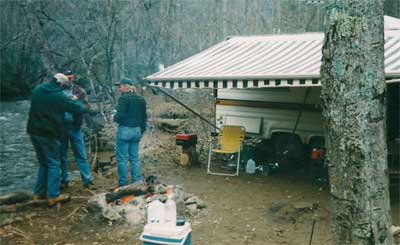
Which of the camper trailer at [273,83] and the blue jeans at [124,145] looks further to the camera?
the blue jeans at [124,145]

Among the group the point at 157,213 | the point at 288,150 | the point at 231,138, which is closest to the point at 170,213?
the point at 157,213

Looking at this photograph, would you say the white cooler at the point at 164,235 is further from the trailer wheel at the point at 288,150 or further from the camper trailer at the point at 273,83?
the trailer wheel at the point at 288,150

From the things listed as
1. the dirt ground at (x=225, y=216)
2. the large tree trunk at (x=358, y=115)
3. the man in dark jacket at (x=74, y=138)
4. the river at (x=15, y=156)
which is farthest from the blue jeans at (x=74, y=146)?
the large tree trunk at (x=358, y=115)

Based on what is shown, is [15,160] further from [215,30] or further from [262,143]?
[215,30]

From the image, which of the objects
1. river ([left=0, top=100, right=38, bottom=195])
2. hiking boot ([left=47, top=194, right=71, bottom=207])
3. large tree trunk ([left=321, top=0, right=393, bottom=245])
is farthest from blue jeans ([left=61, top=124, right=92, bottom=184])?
large tree trunk ([left=321, top=0, right=393, bottom=245])

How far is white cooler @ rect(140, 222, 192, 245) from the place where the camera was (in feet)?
12.5

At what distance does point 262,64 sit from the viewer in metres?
7.47

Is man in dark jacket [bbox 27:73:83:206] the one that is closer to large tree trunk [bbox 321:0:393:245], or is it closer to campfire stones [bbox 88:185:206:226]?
campfire stones [bbox 88:185:206:226]

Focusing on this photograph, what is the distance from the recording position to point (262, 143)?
9.33 metres

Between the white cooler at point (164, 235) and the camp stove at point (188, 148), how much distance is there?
5.31 metres

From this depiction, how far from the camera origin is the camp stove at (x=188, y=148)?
9.23 meters

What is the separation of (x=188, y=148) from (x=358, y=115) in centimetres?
707

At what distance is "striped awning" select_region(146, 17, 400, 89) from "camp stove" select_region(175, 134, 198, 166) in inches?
59.0

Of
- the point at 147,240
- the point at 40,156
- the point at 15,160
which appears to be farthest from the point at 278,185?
the point at 15,160
